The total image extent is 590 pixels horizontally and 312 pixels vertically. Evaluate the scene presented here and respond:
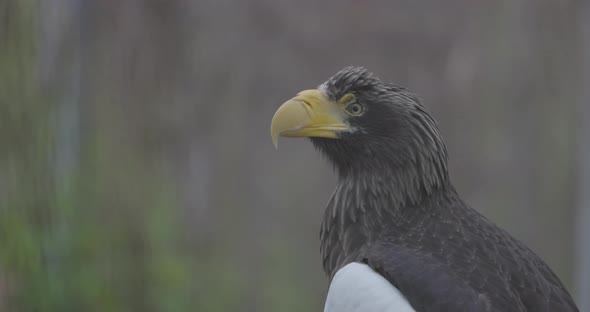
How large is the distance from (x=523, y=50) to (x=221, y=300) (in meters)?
2.48

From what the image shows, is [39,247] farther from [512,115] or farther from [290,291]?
[512,115]

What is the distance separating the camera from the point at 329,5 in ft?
17.0

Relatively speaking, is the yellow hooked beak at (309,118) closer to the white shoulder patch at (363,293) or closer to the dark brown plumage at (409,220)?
the dark brown plumage at (409,220)

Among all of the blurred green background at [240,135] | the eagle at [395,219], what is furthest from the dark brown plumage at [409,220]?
the blurred green background at [240,135]

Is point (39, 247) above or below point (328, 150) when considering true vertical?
below

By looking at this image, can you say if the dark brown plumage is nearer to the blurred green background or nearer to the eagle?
the eagle

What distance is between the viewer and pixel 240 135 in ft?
16.7

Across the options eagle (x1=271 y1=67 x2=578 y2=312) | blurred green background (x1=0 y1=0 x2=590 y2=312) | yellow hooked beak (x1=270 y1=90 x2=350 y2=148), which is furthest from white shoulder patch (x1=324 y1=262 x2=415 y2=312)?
blurred green background (x1=0 y1=0 x2=590 y2=312)

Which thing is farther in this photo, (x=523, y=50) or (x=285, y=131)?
(x=523, y=50)

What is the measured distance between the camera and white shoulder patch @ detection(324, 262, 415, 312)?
2.54 m

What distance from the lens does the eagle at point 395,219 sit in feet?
8.47

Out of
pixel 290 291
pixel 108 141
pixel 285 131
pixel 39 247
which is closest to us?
pixel 285 131

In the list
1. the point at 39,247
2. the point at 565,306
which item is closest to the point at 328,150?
the point at 565,306

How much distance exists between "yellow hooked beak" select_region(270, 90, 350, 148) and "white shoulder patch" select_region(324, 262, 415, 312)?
592 millimetres
